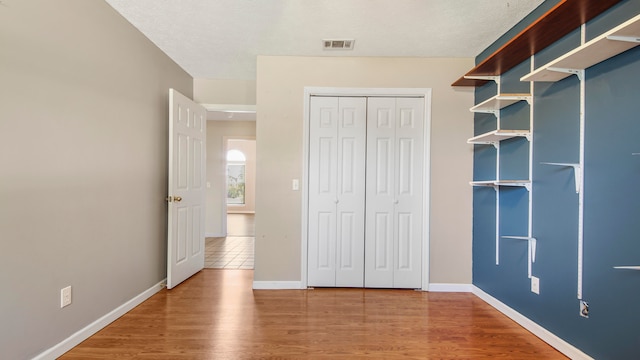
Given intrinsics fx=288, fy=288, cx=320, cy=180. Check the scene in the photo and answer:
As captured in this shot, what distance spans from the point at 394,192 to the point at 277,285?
1557mm

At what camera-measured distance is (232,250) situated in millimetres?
4699

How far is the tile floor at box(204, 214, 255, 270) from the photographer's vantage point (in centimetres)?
390

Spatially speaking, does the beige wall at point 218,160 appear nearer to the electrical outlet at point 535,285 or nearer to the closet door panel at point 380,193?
the closet door panel at point 380,193

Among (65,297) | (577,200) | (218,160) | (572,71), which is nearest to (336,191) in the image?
(577,200)

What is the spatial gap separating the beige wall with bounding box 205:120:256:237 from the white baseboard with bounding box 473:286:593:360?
4794 millimetres

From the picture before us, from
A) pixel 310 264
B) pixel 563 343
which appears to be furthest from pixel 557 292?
pixel 310 264

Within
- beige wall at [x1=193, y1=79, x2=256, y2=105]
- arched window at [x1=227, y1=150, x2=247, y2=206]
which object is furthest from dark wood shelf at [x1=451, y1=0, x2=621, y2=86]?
arched window at [x1=227, y1=150, x2=247, y2=206]

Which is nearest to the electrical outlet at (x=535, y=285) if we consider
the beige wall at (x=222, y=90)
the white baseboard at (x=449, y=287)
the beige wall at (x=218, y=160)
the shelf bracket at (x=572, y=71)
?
the white baseboard at (x=449, y=287)

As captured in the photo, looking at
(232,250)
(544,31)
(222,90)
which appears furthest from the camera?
(232,250)

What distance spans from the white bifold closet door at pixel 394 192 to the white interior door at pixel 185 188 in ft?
6.50

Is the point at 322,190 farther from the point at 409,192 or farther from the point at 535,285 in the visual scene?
the point at 535,285

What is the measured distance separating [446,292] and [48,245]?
3.29 m

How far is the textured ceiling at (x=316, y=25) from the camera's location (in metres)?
2.14

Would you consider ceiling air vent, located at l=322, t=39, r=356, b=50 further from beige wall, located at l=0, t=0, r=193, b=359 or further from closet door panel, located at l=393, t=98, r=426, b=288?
beige wall, located at l=0, t=0, r=193, b=359
